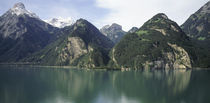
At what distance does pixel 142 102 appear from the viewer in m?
56.2

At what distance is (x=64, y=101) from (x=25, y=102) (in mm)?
10769

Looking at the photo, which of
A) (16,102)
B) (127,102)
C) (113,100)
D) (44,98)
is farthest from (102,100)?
(16,102)

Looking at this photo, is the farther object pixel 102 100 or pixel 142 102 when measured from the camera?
pixel 102 100

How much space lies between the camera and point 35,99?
60.3 metres

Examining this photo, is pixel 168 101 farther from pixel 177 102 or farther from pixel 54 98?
pixel 54 98

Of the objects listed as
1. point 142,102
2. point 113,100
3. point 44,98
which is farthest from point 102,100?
point 44,98

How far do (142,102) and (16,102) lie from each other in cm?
3532

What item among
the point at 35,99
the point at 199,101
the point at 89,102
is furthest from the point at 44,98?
the point at 199,101

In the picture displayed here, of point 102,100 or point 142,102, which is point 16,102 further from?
point 142,102

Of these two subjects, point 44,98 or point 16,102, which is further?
point 44,98

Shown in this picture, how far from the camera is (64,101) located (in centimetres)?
5791

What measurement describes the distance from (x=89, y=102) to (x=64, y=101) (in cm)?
737

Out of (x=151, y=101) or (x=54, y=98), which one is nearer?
(x=151, y=101)

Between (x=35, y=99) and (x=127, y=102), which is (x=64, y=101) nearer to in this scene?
(x=35, y=99)
